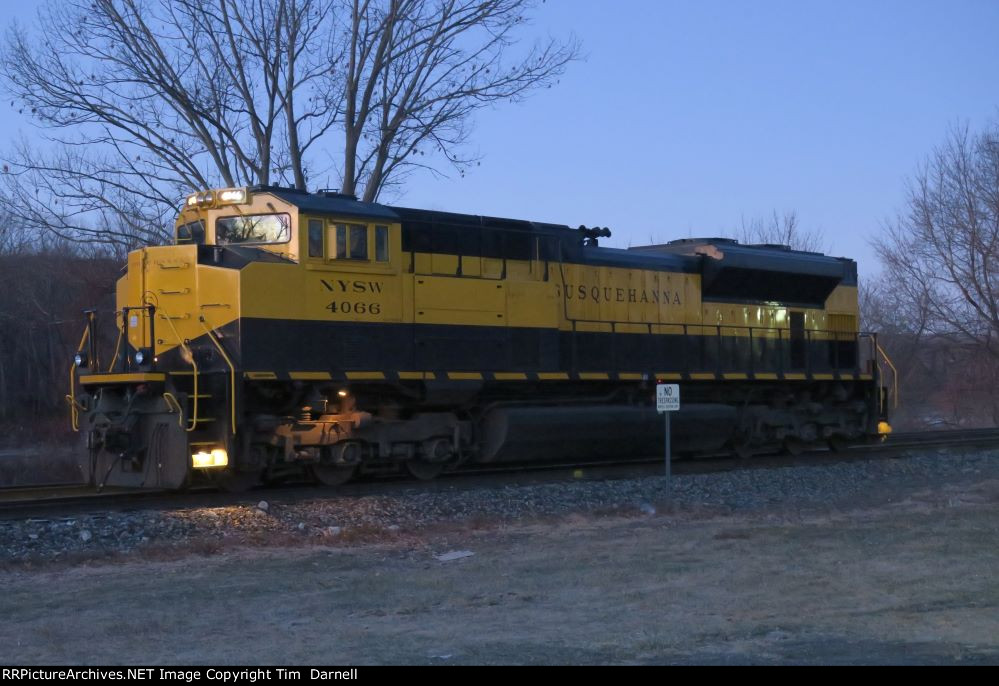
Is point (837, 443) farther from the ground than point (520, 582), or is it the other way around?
point (837, 443)

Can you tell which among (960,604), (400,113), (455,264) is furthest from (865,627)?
(400,113)

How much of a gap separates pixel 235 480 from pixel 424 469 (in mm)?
2867

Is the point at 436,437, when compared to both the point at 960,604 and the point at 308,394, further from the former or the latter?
the point at 960,604

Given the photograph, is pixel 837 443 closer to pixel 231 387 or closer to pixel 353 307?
pixel 353 307

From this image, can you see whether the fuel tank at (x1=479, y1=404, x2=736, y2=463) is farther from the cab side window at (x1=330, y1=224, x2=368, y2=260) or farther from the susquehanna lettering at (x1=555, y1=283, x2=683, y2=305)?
the cab side window at (x1=330, y1=224, x2=368, y2=260)

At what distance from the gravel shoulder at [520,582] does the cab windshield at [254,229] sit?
11.7 ft

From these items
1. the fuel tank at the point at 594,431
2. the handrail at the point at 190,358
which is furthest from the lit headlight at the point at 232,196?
the fuel tank at the point at 594,431

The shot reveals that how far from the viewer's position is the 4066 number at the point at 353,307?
13641 mm

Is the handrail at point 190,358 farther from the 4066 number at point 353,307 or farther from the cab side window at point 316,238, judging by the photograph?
the cab side window at point 316,238

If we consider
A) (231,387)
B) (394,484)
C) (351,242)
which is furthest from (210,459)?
(351,242)

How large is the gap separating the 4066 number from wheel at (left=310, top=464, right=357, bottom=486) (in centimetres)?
202

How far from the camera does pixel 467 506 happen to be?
13.0m

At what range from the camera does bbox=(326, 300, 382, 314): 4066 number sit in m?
13.6

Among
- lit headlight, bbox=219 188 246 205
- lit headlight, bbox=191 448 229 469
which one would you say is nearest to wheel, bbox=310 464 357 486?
lit headlight, bbox=191 448 229 469
